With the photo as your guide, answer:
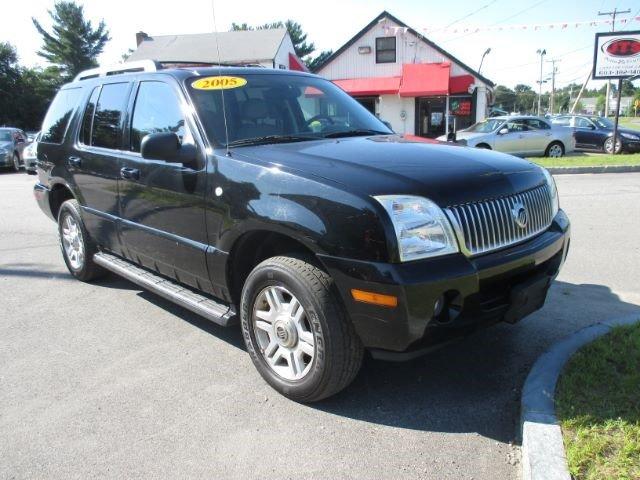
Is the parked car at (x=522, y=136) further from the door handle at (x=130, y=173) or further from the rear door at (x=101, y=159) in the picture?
the door handle at (x=130, y=173)

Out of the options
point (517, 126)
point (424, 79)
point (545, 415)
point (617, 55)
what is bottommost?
point (545, 415)

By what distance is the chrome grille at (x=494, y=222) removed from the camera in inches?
111

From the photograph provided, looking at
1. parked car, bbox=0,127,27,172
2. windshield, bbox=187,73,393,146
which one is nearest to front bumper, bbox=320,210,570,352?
windshield, bbox=187,73,393,146

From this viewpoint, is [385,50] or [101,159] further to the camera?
[385,50]

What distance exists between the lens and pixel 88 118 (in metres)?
4.98

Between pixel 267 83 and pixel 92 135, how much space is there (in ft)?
5.84

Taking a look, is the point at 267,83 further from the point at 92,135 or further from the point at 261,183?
the point at 92,135

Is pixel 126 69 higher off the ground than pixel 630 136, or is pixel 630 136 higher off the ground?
pixel 126 69

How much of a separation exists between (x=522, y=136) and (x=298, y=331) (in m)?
15.6

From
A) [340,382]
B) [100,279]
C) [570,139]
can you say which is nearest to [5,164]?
[100,279]

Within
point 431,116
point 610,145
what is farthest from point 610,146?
point 431,116

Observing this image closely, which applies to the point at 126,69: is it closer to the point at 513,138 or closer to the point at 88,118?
the point at 88,118

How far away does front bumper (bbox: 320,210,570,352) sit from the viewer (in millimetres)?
2613

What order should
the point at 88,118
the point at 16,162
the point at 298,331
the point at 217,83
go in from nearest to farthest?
the point at 298,331 < the point at 217,83 < the point at 88,118 < the point at 16,162
